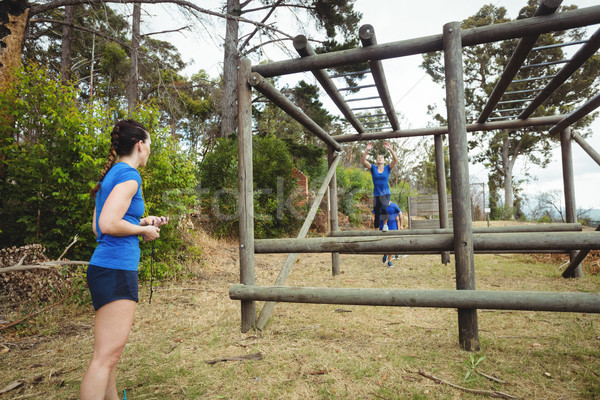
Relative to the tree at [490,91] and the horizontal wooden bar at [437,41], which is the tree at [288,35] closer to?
the horizontal wooden bar at [437,41]

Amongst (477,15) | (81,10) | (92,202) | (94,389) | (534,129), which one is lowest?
(94,389)

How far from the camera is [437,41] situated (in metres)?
2.87

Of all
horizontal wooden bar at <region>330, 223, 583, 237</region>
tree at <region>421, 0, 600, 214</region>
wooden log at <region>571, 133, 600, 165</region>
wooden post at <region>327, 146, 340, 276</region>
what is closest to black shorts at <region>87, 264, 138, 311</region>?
horizontal wooden bar at <region>330, 223, 583, 237</region>

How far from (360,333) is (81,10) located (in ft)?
76.1

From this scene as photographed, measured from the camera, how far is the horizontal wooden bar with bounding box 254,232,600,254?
2.69 metres

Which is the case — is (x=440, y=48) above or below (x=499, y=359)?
above

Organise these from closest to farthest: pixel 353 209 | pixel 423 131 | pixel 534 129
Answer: pixel 423 131 → pixel 353 209 → pixel 534 129

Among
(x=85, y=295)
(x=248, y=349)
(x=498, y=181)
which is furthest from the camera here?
(x=498, y=181)

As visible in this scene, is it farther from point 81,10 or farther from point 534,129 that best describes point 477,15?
point 81,10

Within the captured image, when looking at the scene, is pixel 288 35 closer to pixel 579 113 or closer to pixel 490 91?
pixel 579 113

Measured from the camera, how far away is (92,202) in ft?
14.5

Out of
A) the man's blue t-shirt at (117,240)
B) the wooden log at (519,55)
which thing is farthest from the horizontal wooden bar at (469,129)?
the man's blue t-shirt at (117,240)

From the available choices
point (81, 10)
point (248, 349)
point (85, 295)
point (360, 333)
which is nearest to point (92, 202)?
point (85, 295)

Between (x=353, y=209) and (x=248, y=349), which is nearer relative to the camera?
(x=248, y=349)
